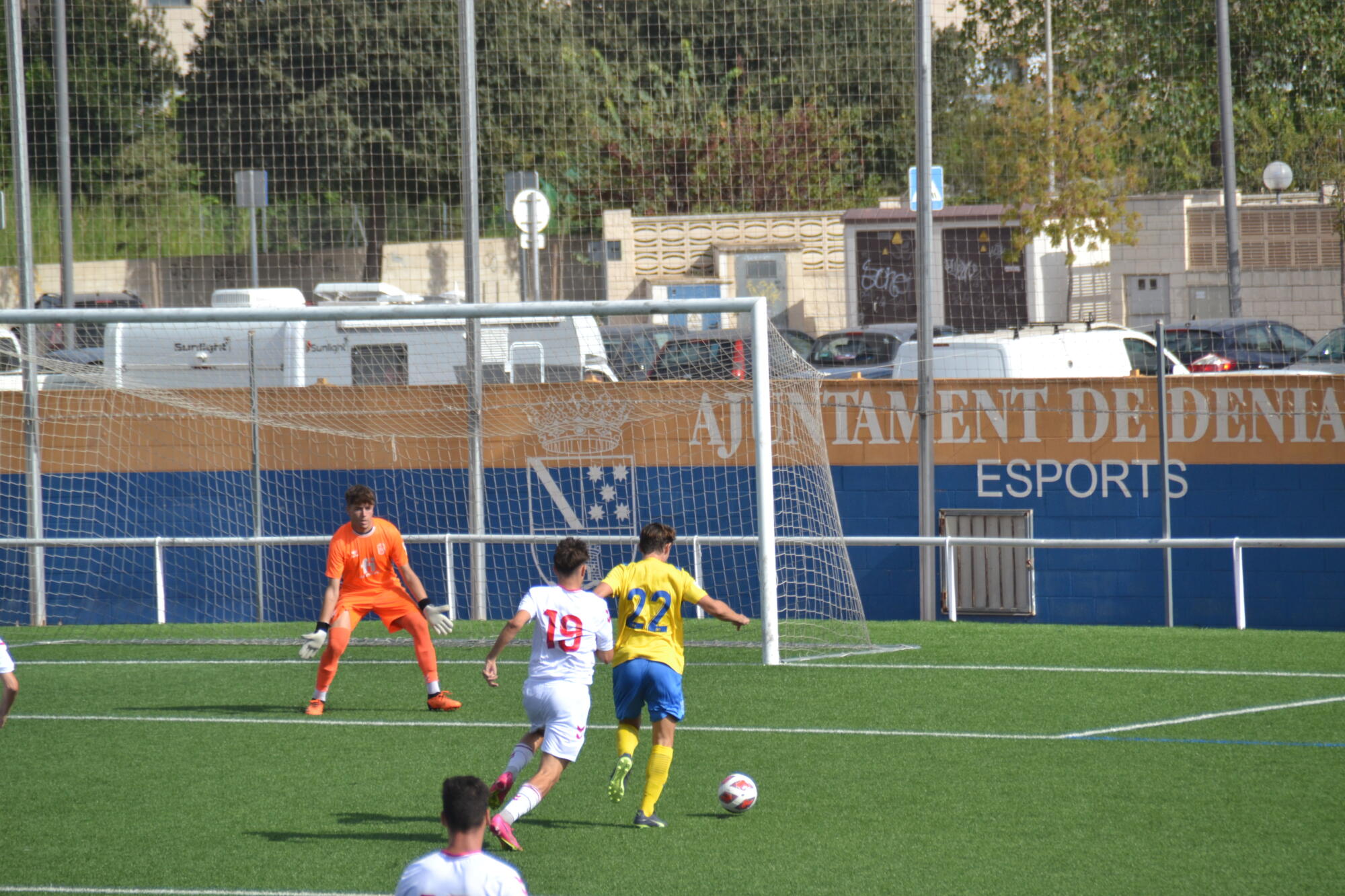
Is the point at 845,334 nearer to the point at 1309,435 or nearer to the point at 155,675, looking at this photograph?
the point at 1309,435

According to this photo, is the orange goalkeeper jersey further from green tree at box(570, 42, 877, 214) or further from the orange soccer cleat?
green tree at box(570, 42, 877, 214)

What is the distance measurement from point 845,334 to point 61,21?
11.3 m

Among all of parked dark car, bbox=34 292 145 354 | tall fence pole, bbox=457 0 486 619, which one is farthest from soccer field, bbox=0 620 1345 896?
parked dark car, bbox=34 292 145 354

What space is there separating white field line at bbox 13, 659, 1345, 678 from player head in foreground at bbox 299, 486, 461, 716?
81.4 inches

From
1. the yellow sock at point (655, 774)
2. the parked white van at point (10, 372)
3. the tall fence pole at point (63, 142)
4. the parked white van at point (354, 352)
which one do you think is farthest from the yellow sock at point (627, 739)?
the tall fence pole at point (63, 142)

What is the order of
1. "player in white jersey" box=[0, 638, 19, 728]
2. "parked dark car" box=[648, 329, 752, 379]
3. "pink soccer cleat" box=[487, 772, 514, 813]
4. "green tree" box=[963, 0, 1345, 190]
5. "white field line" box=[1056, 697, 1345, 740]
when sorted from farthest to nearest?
1. "green tree" box=[963, 0, 1345, 190]
2. "parked dark car" box=[648, 329, 752, 379]
3. "white field line" box=[1056, 697, 1345, 740]
4. "player in white jersey" box=[0, 638, 19, 728]
5. "pink soccer cleat" box=[487, 772, 514, 813]

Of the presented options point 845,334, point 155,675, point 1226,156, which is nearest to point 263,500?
point 155,675

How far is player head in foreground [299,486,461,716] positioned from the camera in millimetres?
9906

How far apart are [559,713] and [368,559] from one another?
3.52 meters

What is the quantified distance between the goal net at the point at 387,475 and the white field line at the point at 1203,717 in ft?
21.2

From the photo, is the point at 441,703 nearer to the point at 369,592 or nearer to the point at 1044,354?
the point at 369,592

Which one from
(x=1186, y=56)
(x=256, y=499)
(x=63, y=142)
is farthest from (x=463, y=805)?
(x=1186, y=56)

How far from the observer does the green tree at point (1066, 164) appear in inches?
1033

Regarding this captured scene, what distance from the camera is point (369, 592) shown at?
10.1 m
